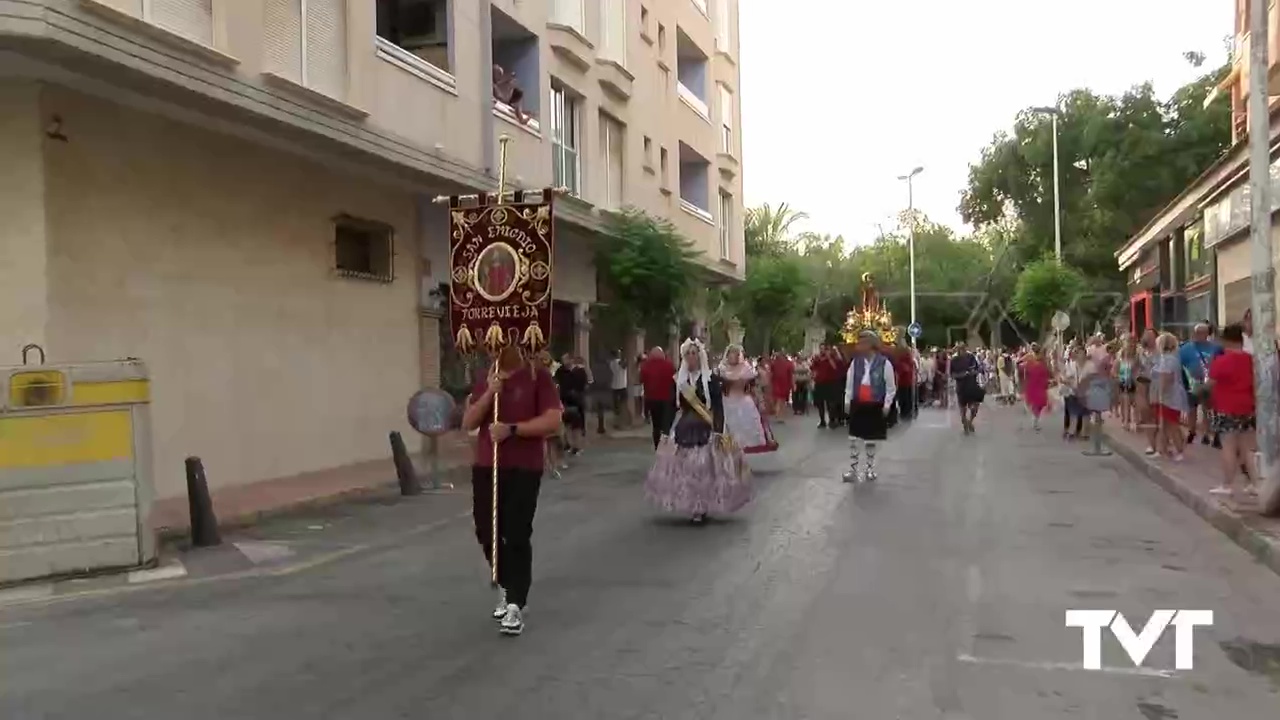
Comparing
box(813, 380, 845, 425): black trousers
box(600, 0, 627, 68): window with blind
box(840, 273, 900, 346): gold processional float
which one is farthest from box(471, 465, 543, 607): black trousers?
box(840, 273, 900, 346): gold processional float

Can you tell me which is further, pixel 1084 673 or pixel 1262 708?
pixel 1084 673

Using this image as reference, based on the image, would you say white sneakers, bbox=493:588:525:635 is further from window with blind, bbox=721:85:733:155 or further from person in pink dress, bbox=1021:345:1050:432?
window with blind, bbox=721:85:733:155

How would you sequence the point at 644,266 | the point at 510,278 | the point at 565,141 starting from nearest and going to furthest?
the point at 510,278, the point at 565,141, the point at 644,266

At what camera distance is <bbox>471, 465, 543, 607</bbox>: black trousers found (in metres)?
7.30

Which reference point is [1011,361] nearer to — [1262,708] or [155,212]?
[155,212]

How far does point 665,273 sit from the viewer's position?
26.1 metres

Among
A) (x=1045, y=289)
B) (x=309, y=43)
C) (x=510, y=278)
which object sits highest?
(x=309, y=43)

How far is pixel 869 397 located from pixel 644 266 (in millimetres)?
11032

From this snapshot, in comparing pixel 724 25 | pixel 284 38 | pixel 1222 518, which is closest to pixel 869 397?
pixel 1222 518

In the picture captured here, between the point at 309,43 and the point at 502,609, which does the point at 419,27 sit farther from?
the point at 502,609

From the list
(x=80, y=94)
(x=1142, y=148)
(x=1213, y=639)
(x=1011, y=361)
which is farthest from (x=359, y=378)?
(x=1142, y=148)

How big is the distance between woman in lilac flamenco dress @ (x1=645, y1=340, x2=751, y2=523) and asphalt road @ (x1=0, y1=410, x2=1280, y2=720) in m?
0.23

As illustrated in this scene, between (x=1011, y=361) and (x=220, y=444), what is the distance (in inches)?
1186

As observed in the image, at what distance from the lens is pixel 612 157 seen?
92.6 feet
